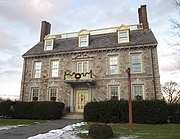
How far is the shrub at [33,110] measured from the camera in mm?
18609

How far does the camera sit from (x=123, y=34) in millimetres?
21719

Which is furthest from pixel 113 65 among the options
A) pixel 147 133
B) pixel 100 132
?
pixel 100 132

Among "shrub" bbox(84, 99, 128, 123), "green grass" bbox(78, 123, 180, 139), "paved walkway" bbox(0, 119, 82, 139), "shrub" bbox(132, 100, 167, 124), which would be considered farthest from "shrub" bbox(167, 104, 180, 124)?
"paved walkway" bbox(0, 119, 82, 139)

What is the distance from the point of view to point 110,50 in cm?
2112

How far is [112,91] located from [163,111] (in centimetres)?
621

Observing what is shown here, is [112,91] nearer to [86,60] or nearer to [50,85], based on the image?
[86,60]

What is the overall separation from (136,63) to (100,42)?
5088 mm

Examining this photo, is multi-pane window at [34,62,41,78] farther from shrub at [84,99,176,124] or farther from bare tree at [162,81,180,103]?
bare tree at [162,81,180,103]

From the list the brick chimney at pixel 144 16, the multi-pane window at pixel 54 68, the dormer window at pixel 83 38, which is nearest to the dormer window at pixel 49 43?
the multi-pane window at pixel 54 68

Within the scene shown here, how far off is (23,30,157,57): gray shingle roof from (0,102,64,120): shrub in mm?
6880

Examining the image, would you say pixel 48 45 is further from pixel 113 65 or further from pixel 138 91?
pixel 138 91

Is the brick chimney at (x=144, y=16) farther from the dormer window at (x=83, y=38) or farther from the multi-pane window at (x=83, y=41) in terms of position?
the multi-pane window at (x=83, y=41)

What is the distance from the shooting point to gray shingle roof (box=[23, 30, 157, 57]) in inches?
808

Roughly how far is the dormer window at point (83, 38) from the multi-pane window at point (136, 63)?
5.80m
